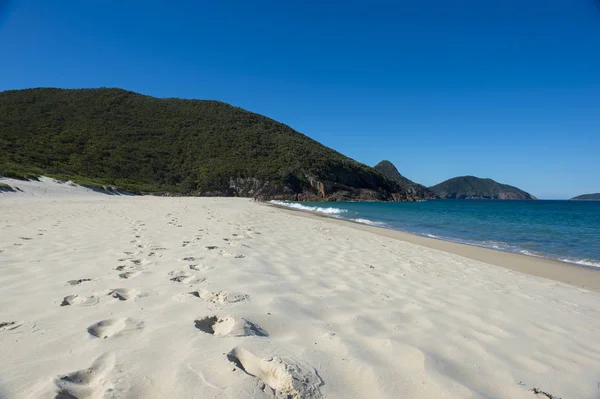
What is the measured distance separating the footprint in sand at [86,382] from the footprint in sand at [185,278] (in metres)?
1.73

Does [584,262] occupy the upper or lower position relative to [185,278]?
lower

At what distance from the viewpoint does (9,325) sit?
2264 millimetres

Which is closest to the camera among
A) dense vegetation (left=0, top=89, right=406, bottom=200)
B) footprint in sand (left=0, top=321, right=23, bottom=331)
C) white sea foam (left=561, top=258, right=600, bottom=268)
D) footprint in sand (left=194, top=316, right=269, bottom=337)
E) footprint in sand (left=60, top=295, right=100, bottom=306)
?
footprint in sand (left=0, top=321, right=23, bottom=331)

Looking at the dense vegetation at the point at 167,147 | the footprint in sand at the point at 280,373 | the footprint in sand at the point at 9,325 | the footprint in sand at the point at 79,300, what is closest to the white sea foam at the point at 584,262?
the footprint in sand at the point at 280,373

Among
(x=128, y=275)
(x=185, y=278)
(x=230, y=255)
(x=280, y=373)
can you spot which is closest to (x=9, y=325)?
(x=128, y=275)

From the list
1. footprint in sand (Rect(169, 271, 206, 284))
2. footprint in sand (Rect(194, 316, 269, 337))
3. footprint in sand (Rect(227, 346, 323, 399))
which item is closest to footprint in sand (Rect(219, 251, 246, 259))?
footprint in sand (Rect(169, 271, 206, 284))

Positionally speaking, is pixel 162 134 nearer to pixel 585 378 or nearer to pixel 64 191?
pixel 64 191

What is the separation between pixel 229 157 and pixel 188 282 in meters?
62.2

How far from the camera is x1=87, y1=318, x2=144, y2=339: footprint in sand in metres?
2.23

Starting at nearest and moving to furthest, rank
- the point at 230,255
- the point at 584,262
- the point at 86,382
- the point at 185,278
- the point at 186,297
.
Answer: the point at 86,382 → the point at 186,297 → the point at 185,278 → the point at 230,255 → the point at 584,262

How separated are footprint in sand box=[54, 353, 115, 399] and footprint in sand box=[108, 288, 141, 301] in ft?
3.99

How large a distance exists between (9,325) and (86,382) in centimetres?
108

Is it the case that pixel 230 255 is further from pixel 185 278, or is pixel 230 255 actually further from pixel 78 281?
pixel 78 281

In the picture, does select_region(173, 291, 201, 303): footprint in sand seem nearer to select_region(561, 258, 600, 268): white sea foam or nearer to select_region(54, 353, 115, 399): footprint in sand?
select_region(54, 353, 115, 399): footprint in sand
